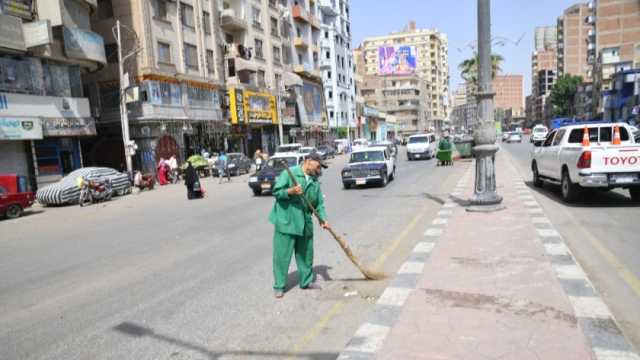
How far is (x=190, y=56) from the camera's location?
1328 inches

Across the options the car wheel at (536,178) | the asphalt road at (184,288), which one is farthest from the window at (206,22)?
the car wheel at (536,178)

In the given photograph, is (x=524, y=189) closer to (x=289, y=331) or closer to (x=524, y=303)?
(x=524, y=303)

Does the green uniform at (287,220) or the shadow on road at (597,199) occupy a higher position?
the green uniform at (287,220)

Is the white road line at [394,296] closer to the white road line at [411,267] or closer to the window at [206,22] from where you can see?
the white road line at [411,267]

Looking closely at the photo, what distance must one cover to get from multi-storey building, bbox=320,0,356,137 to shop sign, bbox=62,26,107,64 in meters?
44.7

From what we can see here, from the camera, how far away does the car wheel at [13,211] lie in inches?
607

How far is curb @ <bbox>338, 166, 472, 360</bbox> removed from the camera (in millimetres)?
3846

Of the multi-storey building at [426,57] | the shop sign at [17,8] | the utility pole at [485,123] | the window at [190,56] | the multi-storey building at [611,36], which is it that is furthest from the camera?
the multi-storey building at [426,57]

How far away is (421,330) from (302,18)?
57229 millimetres

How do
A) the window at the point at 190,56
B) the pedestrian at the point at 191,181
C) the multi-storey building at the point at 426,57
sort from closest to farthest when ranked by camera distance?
the pedestrian at the point at 191,181 < the window at the point at 190,56 < the multi-storey building at the point at 426,57

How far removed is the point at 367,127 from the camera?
298ft

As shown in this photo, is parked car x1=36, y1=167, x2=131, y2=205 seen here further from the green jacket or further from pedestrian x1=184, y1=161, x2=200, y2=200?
the green jacket

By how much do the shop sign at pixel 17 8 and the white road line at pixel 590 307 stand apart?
24.5 metres

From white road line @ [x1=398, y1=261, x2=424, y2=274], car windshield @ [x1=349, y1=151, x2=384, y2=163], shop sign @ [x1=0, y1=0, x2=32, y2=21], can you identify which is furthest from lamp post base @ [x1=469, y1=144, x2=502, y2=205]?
shop sign @ [x1=0, y1=0, x2=32, y2=21]
